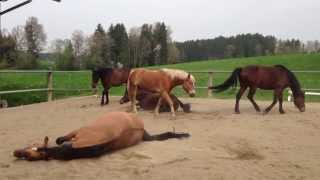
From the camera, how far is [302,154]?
22.5ft

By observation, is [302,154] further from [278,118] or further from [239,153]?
[278,118]

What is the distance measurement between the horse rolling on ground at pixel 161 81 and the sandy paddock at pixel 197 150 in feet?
1.57

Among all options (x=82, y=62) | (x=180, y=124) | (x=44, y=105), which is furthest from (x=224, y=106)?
(x=82, y=62)

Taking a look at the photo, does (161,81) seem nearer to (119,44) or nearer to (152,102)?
(152,102)

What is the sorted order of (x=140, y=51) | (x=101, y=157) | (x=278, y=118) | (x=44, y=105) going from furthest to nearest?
(x=140, y=51), (x=44, y=105), (x=278, y=118), (x=101, y=157)

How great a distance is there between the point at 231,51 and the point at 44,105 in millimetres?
70593

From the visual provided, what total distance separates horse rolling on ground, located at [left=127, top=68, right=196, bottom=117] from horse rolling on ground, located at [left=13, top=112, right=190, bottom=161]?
4.01 metres

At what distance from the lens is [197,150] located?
671 cm

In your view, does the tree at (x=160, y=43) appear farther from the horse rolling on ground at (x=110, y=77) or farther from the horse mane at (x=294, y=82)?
the horse mane at (x=294, y=82)

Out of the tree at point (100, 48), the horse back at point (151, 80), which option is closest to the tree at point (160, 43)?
the tree at point (100, 48)

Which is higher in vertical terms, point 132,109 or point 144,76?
point 144,76

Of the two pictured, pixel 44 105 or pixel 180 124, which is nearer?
pixel 180 124

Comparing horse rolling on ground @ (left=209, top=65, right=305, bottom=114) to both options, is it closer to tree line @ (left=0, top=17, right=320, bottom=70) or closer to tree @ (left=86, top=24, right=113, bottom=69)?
tree line @ (left=0, top=17, right=320, bottom=70)

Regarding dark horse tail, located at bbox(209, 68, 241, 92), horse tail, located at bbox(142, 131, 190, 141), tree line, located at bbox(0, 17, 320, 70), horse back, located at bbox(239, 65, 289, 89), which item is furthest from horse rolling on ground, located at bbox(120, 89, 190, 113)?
tree line, located at bbox(0, 17, 320, 70)
